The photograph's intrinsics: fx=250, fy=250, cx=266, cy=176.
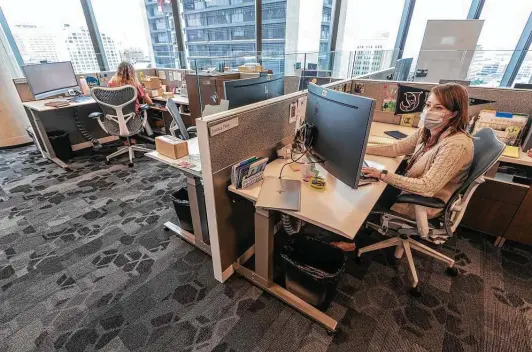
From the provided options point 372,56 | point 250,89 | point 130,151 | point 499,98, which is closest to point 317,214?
point 250,89

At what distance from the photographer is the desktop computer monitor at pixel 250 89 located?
1.56 meters

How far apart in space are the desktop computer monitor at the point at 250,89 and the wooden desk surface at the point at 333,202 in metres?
0.52

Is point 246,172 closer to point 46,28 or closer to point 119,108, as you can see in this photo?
point 119,108

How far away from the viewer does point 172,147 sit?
1533 millimetres

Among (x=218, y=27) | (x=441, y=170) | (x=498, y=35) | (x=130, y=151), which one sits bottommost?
(x=130, y=151)

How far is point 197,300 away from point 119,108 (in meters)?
2.39

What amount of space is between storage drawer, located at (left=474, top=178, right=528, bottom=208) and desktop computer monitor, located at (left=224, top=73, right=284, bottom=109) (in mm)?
1606

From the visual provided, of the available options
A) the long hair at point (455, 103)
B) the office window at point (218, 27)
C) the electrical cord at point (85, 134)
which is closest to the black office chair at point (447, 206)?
the long hair at point (455, 103)

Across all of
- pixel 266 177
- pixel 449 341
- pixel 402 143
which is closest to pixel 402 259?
pixel 449 341

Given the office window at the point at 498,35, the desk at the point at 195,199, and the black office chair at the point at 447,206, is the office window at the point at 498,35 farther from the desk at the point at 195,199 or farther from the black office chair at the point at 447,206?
the desk at the point at 195,199

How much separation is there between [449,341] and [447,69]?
3.85 meters

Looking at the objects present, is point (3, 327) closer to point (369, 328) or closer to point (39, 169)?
point (369, 328)

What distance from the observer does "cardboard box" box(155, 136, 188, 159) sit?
1.54 m

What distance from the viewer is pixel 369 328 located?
1.29 meters
